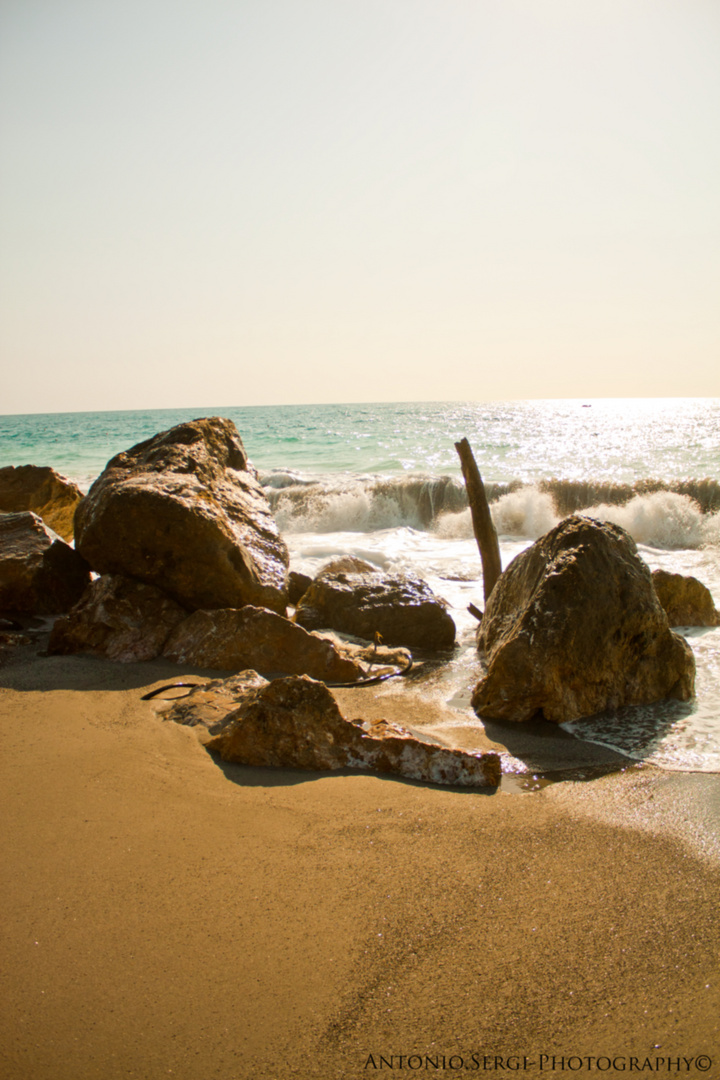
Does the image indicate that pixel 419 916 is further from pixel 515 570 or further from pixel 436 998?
pixel 515 570

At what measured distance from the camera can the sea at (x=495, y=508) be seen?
3848 mm

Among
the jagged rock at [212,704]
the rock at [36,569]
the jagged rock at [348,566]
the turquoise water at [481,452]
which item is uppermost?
the turquoise water at [481,452]

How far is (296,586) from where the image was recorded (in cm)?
637

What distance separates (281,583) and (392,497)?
416 inches

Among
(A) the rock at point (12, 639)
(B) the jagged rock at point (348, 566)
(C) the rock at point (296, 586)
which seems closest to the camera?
(A) the rock at point (12, 639)

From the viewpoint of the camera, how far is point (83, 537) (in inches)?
187

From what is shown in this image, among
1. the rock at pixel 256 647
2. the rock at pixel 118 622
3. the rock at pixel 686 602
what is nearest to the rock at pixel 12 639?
the rock at pixel 118 622

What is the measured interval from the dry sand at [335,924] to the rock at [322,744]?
0.33ft

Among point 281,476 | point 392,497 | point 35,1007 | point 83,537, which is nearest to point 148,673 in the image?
point 83,537

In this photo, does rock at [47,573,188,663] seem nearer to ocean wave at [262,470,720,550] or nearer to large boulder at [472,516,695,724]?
large boulder at [472,516,695,724]

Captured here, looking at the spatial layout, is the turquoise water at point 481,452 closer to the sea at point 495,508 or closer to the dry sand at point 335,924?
the sea at point 495,508

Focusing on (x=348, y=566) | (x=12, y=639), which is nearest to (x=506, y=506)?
(x=348, y=566)

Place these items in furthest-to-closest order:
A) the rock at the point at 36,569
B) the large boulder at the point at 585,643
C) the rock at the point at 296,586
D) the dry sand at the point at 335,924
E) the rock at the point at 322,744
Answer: the rock at the point at 296,586, the rock at the point at 36,569, the large boulder at the point at 585,643, the rock at the point at 322,744, the dry sand at the point at 335,924

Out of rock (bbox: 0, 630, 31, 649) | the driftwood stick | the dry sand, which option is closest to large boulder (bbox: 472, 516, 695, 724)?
the dry sand
